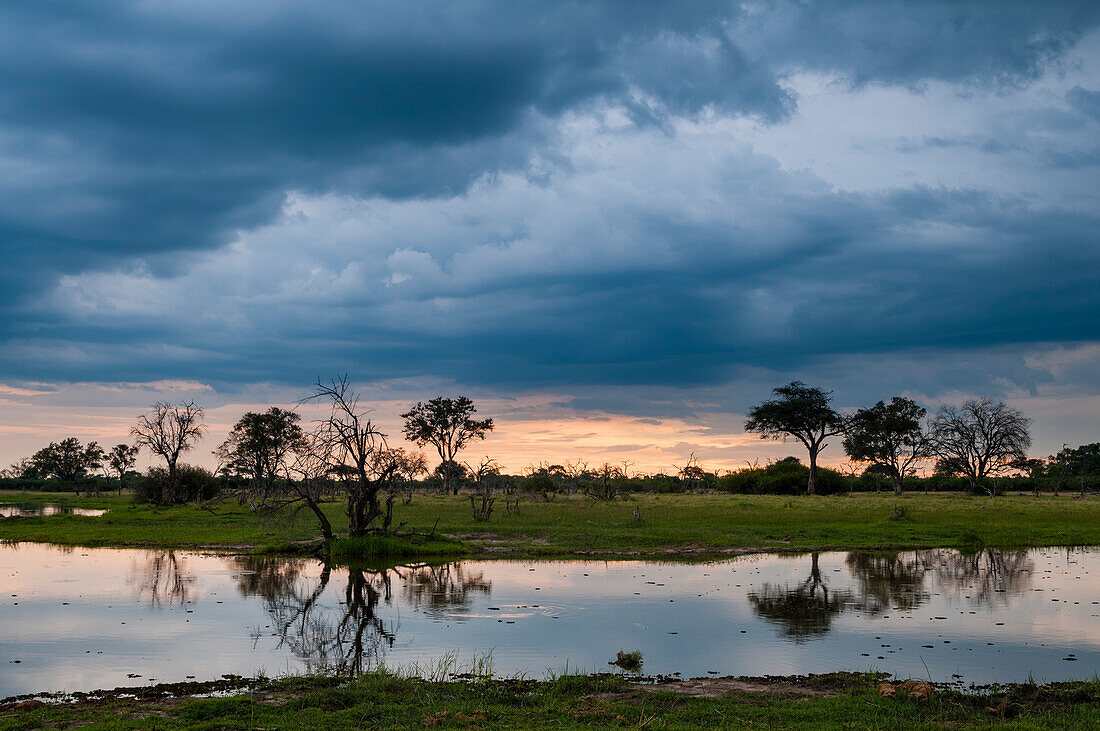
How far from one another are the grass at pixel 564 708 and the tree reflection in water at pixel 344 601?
230 cm

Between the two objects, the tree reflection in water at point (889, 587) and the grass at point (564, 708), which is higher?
the grass at point (564, 708)

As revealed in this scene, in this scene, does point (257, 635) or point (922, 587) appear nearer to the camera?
point (257, 635)

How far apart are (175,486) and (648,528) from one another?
49.7 metres

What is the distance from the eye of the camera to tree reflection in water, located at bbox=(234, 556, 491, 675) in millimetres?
14898

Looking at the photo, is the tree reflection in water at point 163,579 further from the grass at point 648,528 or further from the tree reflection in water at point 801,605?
the tree reflection in water at point 801,605

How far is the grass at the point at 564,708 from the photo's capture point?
990cm

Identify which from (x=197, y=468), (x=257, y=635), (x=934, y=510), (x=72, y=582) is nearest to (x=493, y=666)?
(x=257, y=635)

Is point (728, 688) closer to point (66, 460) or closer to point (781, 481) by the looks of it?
point (781, 481)

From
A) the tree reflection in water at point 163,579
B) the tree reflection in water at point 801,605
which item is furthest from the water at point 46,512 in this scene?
the tree reflection in water at point 801,605

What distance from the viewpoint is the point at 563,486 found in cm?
8844

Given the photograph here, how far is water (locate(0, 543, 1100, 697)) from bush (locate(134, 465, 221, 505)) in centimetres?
4540

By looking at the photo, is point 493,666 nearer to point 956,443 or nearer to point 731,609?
point 731,609

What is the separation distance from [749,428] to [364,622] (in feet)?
276

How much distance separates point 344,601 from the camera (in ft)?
67.2
